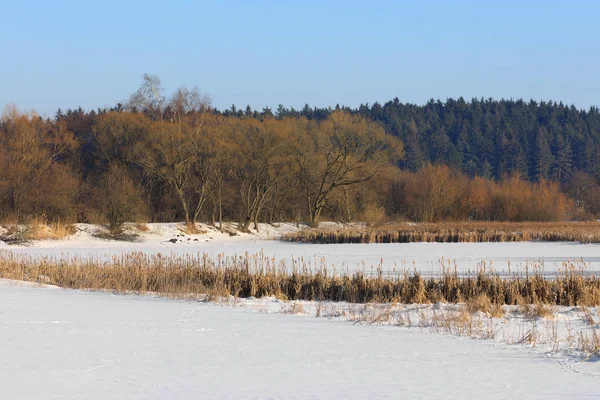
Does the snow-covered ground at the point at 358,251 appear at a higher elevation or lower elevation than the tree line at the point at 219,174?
lower

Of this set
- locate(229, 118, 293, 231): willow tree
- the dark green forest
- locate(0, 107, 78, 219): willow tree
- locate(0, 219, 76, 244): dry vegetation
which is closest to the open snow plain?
locate(0, 219, 76, 244): dry vegetation

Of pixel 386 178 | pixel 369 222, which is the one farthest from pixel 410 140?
pixel 369 222

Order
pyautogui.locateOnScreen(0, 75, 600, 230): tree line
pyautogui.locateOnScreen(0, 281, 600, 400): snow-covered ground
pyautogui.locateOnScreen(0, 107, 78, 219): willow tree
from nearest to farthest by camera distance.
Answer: pyautogui.locateOnScreen(0, 281, 600, 400): snow-covered ground < pyautogui.locateOnScreen(0, 107, 78, 219): willow tree < pyautogui.locateOnScreen(0, 75, 600, 230): tree line

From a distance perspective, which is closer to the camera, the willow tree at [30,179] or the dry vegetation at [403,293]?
the dry vegetation at [403,293]

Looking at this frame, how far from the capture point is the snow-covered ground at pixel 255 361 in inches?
278

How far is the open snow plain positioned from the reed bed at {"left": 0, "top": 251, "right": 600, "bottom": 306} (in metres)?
1.56

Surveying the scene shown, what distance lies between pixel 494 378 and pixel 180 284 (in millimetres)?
10998

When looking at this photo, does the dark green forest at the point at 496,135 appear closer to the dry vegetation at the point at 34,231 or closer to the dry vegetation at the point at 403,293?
the dry vegetation at the point at 34,231

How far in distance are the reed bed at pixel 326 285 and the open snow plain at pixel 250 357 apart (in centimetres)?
156

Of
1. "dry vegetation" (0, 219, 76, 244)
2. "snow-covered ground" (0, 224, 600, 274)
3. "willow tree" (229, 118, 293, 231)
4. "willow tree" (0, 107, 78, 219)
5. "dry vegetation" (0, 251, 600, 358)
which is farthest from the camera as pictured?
"willow tree" (229, 118, 293, 231)

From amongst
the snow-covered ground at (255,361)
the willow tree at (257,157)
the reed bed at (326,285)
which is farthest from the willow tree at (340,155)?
the snow-covered ground at (255,361)

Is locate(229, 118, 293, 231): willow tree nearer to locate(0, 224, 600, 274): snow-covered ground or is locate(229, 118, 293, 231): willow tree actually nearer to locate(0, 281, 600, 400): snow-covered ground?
locate(0, 224, 600, 274): snow-covered ground

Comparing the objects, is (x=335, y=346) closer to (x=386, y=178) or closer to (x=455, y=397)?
(x=455, y=397)

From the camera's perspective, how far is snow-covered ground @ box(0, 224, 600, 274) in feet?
77.9
